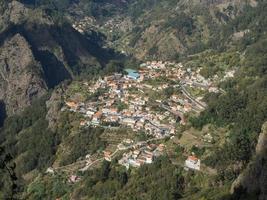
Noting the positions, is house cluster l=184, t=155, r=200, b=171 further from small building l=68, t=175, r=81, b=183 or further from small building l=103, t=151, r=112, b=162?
small building l=68, t=175, r=81, b=183

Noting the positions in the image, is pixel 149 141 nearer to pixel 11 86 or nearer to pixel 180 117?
pixel 180 117

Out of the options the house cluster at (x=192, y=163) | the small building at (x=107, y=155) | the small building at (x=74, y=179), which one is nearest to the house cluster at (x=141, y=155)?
the small building at (x=107, y=155)

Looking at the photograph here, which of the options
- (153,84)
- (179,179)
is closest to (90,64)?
(153,84)

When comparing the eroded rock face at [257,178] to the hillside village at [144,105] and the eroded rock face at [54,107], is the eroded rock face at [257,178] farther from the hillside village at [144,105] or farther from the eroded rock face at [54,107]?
the eroded rock face at [54,107]

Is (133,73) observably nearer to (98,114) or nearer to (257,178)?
(98,114)

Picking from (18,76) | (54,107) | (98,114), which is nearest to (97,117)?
(98,114)
